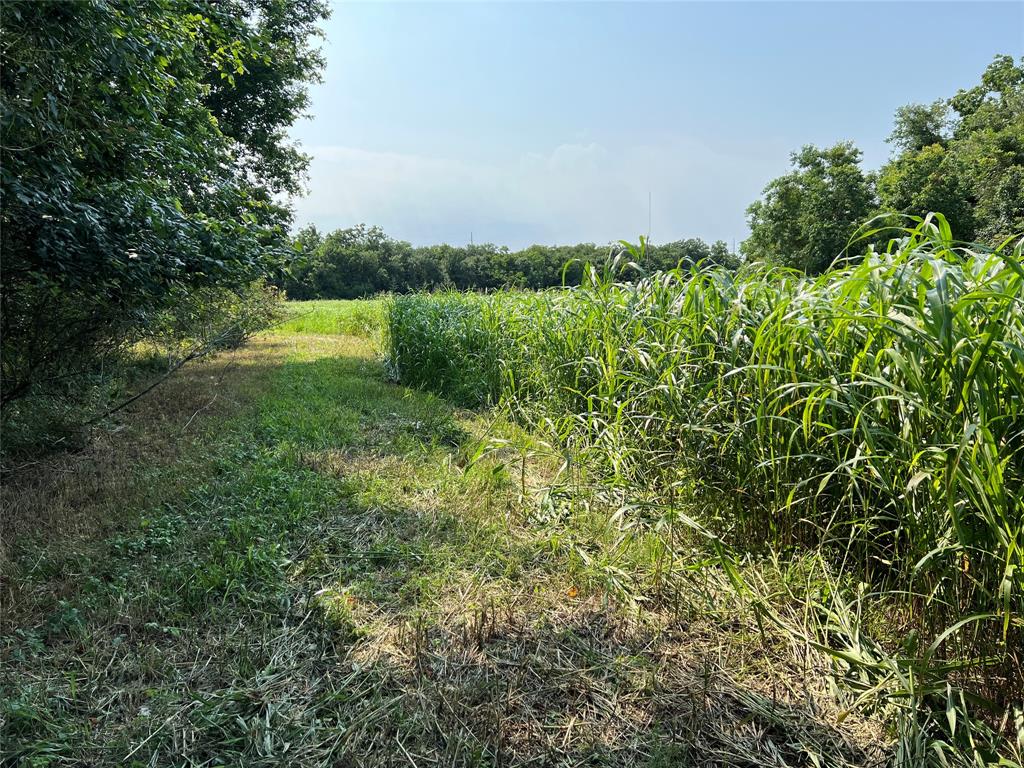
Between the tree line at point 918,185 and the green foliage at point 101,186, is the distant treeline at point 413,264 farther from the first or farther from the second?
the green foliage at point 101,186

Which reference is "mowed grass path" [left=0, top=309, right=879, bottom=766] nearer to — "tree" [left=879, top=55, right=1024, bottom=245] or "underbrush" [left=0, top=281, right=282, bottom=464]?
"underbrush" [left=0, top=281, right=282, bottom=464]

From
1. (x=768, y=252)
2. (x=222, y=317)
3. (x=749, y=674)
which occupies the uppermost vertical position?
(x=768, y=252)

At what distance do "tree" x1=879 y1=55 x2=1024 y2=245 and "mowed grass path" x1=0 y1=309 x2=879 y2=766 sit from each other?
24010 mm

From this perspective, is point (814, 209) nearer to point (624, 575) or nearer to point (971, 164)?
point (971, 164)

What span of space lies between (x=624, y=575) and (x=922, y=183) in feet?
102

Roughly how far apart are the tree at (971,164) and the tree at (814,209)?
56.6 inches

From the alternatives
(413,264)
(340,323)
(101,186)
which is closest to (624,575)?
(101,186)

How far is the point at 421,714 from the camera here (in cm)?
139

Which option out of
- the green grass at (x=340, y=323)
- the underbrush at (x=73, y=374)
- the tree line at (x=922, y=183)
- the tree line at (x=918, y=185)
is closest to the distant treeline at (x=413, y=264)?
the tree line at (x=918, y=185)

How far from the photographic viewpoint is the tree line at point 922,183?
810 inches

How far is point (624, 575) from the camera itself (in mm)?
2010

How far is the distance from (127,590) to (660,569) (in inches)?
83.4

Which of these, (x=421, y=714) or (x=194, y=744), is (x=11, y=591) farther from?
(x=421, y=714)

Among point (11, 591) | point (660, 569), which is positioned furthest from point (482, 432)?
point (11, 591)
